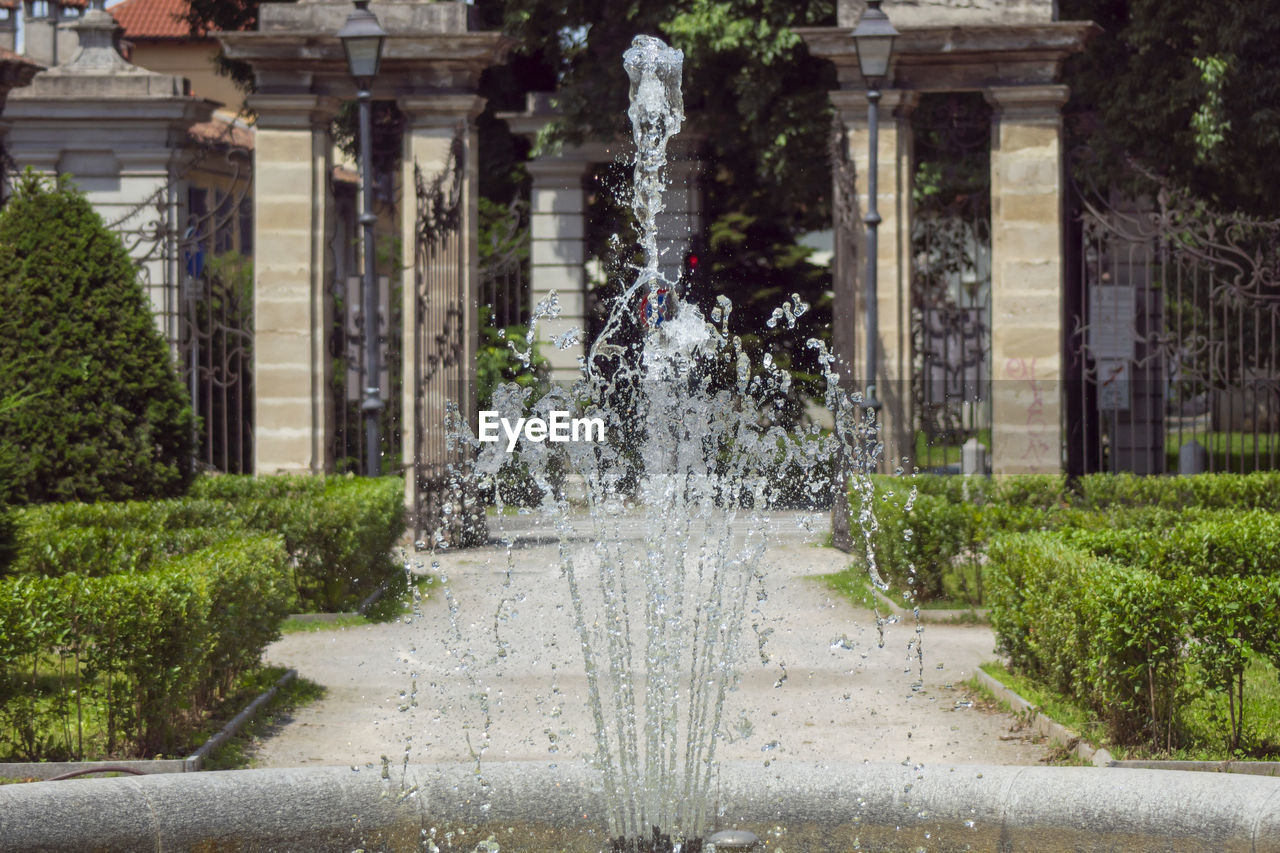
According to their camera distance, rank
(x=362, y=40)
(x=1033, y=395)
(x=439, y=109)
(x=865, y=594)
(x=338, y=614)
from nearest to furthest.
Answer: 1. (x=338, y=614)
2. (x=865, y=594)
3. (x=362, y=40)
4. (x=1033, y=395)
5. (x=439, y=109)

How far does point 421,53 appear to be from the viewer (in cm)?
1440

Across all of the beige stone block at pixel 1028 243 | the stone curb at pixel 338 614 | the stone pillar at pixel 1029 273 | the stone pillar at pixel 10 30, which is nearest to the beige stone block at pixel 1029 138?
the stone pillar at pixel 1029 273

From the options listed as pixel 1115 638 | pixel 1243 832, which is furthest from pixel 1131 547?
pixel 1243 832

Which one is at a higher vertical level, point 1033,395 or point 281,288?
point 281,288

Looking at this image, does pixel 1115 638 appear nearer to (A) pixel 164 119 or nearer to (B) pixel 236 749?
(B) pixel 236 749

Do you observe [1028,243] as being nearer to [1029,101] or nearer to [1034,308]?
[1034,308]

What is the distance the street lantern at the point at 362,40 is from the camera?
523 inches

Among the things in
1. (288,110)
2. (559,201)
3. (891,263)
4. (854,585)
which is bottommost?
(854,585)

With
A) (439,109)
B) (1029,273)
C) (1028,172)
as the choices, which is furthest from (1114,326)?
(439,109)

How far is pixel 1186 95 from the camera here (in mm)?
16312

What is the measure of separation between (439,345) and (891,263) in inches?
149

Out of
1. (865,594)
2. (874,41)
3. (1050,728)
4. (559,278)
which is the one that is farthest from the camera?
(559,278)

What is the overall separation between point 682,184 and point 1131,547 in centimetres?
1456

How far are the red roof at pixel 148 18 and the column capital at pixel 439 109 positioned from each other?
34537 millimetres
